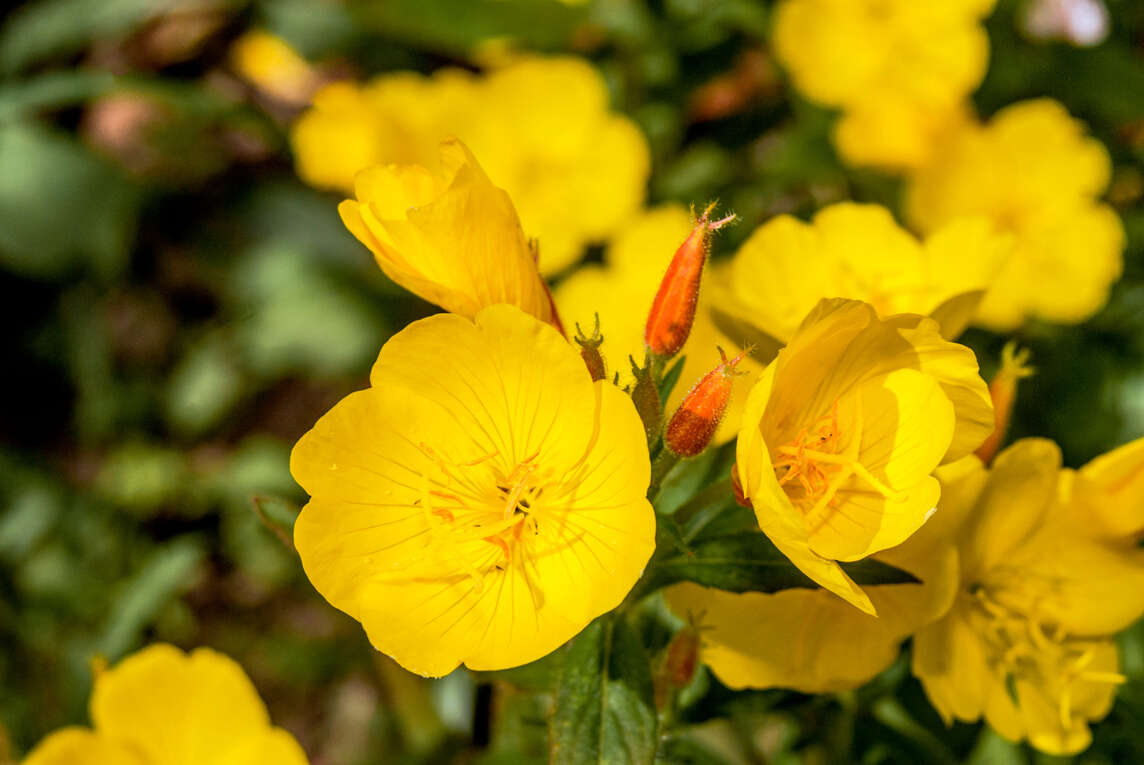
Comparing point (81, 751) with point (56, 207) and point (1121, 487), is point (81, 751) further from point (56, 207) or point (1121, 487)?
point (56, 207)

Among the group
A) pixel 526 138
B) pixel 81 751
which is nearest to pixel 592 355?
pixel 81 751

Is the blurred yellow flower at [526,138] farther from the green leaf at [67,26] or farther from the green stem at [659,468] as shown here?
the green stem at [659,468]

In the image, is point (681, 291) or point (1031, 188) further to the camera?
point (1031, 188)

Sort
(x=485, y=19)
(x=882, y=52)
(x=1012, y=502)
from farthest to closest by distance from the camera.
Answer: (x=485, y=19), (x=882, y=52), (x=1012, y=502)

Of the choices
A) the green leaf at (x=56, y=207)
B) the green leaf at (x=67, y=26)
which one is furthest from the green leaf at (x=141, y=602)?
the green leaf at (x=67, y=26)

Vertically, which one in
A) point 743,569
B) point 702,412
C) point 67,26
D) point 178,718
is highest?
point 702,412

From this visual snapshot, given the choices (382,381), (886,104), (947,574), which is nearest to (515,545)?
(382,381)

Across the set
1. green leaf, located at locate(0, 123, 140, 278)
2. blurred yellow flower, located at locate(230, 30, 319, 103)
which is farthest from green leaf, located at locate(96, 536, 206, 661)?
blurred yellow flower, located at locate(230, 30, 319, 103)
